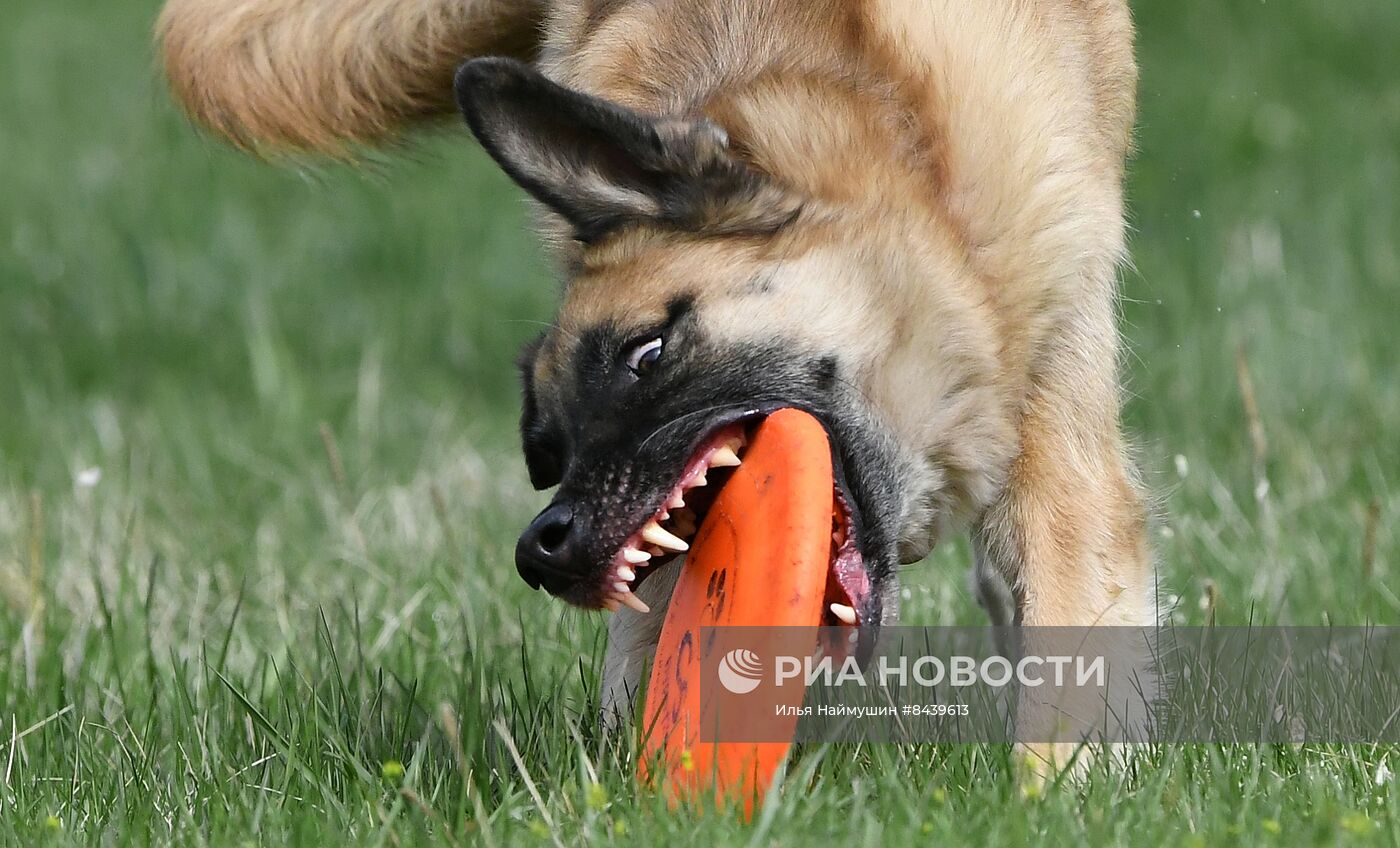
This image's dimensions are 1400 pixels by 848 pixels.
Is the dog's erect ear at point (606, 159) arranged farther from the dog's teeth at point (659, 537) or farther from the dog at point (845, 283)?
the dog's teeth at point (659, 537)

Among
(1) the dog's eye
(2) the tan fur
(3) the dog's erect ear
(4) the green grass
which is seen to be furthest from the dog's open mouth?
(2) the tan fur

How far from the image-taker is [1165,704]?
328cm

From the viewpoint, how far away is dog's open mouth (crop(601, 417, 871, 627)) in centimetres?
292

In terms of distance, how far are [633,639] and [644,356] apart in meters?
0.67

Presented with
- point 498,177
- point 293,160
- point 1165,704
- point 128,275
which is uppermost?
point 498,177

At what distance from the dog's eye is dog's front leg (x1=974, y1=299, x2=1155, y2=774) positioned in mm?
741

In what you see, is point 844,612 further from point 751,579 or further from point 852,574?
point 751,579

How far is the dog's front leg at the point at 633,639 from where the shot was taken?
11.0 feet

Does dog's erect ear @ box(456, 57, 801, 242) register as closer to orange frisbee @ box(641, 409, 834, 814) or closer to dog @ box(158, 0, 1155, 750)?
A: dog @ box(158, 0, 1155, 750)

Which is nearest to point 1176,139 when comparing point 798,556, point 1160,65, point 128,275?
point 1160,65

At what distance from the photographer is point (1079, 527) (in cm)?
325

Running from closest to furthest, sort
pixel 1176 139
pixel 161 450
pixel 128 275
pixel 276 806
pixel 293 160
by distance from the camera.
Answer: pixel 276 806, pixel 293 160, pixel 161 450, pixel 128 275, pixel 1176 139

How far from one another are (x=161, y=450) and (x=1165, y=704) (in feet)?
13.2

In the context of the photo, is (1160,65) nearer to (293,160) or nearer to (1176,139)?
(1176,139)
